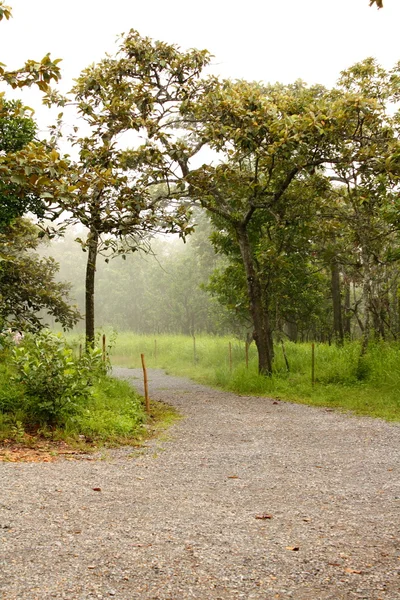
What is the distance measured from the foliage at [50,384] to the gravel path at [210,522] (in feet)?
4.03

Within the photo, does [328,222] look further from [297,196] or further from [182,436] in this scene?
[182,436]

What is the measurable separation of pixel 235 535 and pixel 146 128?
1062cm

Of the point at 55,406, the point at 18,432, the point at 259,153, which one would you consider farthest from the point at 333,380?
the point at 18,432

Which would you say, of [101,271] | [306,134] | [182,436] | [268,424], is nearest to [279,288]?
[306,134]

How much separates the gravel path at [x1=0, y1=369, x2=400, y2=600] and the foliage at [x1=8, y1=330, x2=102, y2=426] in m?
1.23

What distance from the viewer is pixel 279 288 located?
18828 mm

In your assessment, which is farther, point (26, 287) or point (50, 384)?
point (26, 287)

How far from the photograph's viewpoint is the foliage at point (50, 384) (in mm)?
8117

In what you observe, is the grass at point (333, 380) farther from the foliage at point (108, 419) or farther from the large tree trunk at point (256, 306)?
the foliage at point (108, 419)

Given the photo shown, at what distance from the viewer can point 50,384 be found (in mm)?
8109

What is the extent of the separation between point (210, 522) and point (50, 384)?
4.14m

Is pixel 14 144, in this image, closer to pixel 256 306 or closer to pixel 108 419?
pixel 108 419

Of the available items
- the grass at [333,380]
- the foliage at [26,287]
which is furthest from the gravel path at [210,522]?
the foliage at [26,287]

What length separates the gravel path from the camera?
11.4 ft
